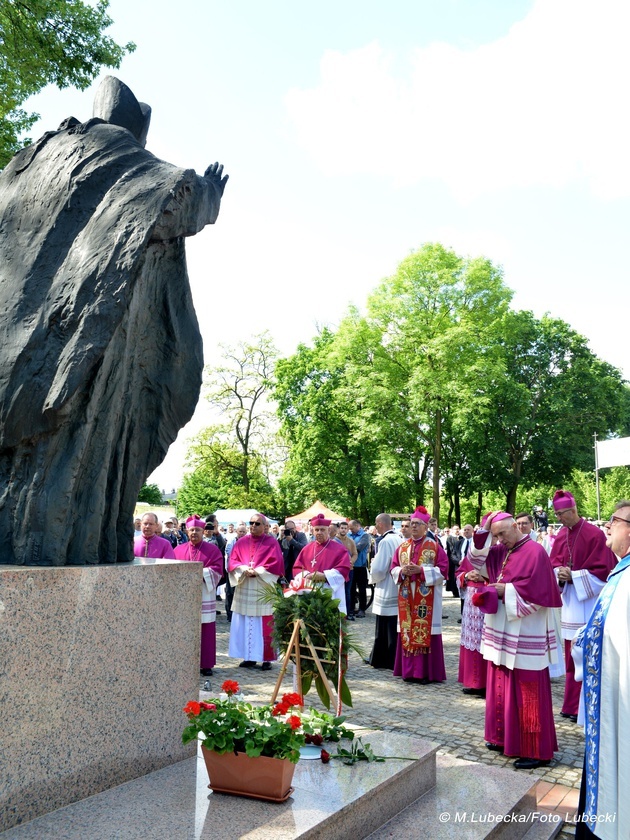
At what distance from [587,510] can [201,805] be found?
5109 centimetres

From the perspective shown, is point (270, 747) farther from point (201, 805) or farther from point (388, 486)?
point (388, 486)

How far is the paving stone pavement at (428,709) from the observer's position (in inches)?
237

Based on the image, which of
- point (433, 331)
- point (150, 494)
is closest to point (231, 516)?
point (433, 331)

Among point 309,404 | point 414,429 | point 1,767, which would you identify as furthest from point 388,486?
point 1,767

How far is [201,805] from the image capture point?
341 cm

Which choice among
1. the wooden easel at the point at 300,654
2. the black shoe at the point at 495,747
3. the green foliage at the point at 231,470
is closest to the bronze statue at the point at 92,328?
the wooden easel at the point at 300,654

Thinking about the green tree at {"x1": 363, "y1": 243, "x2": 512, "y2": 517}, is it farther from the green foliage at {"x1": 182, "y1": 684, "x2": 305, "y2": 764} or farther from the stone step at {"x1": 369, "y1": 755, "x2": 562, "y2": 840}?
the green foliage at {"x1": 182, "y1": 684, "x2": 305, "y2": 764}

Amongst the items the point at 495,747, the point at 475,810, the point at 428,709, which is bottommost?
the point at 428,709

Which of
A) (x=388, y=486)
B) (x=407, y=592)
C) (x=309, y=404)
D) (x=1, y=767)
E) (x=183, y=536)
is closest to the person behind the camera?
(x=1, y=767)

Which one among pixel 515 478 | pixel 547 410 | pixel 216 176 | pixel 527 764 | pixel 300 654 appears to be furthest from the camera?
pixel 547 410

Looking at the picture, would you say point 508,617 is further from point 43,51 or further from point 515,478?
point 515,478

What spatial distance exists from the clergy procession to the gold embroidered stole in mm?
13

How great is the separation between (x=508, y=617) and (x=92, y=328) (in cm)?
427

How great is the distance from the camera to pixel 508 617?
238 inches
